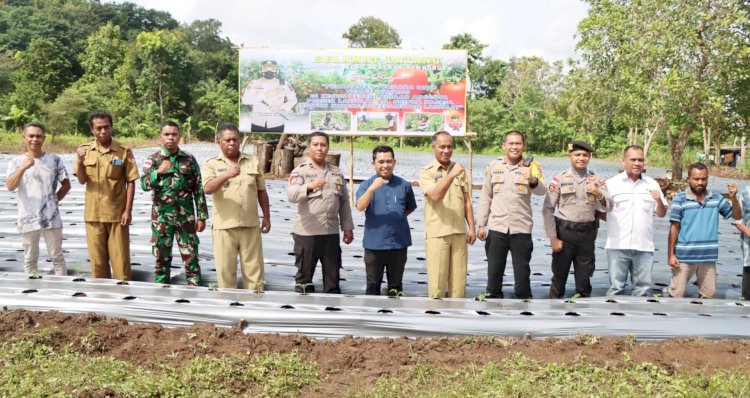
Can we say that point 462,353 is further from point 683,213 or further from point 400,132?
point 400,132

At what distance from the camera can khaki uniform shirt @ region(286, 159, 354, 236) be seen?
4.25 metres

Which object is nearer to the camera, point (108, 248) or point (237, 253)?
point (237, 253)

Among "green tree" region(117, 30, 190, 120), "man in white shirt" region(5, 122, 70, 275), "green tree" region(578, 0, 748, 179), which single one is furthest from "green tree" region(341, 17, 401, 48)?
"man in white shirt" region(5, 122, 70, 275)

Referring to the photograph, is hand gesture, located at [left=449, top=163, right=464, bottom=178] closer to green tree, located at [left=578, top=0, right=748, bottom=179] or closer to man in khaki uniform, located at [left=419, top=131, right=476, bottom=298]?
man in khaki uniform, located at [left=419, top=131, right=476, bottom=298]

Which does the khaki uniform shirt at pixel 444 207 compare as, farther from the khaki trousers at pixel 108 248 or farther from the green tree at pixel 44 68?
the green tree at pixel 44 68

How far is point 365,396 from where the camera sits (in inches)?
111

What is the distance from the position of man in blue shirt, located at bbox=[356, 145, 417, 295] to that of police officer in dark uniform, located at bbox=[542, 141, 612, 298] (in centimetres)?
99

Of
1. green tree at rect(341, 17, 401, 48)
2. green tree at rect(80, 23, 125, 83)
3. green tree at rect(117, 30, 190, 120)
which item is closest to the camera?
green tree at rect(117, 30, 190, 120)

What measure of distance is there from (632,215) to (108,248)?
3640 millimetres

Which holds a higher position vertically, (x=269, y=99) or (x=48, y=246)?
(x=269, y=99)

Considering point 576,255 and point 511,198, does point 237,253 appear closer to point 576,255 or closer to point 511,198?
point 511,198

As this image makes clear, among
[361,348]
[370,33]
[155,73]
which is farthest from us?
[370,33]

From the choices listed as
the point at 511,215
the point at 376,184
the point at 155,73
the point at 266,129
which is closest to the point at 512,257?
the point at 511,215

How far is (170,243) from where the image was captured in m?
4.42
